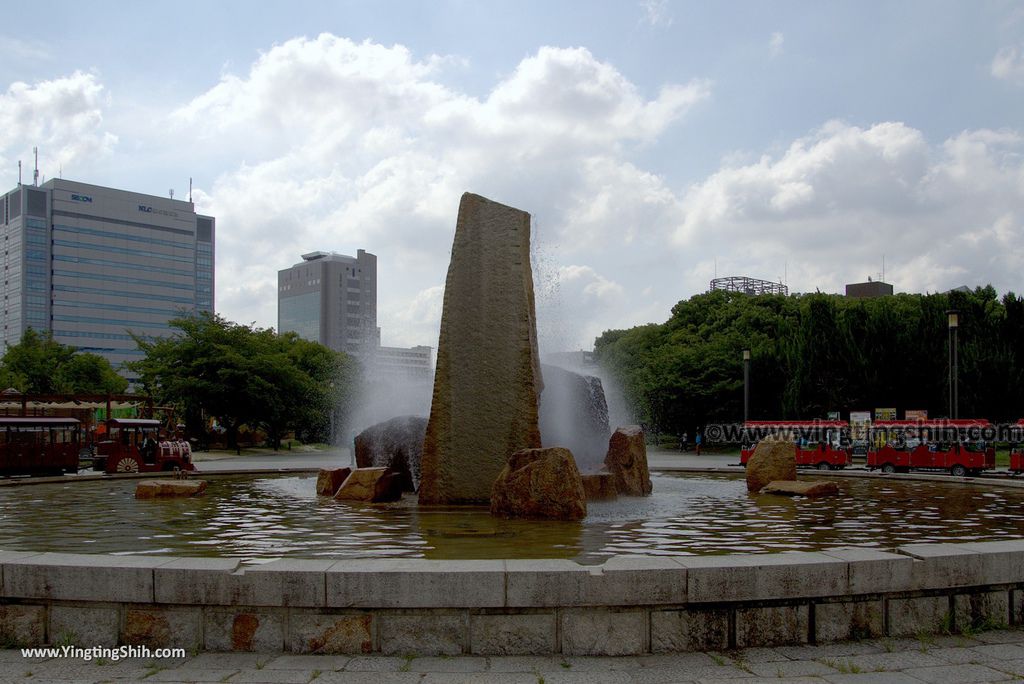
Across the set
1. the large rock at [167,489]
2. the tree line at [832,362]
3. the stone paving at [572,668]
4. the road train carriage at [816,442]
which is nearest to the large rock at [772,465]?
the road train carriage at [816,442]

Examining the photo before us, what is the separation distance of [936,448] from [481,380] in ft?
56.1

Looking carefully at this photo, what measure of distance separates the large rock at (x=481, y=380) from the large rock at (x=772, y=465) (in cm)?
596

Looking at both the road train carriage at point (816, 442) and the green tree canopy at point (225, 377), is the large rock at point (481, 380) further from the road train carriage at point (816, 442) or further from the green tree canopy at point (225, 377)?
the green tree canopy at point (225, 377)

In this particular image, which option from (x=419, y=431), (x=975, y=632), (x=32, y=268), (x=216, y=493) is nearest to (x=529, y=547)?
(x=975, y=632)

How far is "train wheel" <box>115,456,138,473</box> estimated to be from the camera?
22.6 m

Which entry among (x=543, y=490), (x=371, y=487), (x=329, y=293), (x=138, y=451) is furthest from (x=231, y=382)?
(x=329, y=293)

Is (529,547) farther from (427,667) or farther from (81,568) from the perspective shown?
(81,568)

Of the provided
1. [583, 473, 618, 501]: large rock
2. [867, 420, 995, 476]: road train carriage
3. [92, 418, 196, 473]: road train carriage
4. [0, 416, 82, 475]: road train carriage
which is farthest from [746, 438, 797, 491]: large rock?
[0, 416, 82, 475]: road train carriage

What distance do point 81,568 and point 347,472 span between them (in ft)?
34.2

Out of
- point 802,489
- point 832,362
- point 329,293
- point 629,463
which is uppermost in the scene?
point 329,293

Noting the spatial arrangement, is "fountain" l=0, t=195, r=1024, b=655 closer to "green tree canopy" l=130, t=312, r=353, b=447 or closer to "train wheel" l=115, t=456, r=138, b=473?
"train wheel" l=115, t=456, r=138, b=473

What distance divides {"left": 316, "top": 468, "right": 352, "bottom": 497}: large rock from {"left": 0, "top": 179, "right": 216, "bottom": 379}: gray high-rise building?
120474 millimetres

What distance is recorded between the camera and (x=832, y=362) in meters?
44.9

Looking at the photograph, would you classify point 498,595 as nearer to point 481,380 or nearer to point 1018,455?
point 481,380
